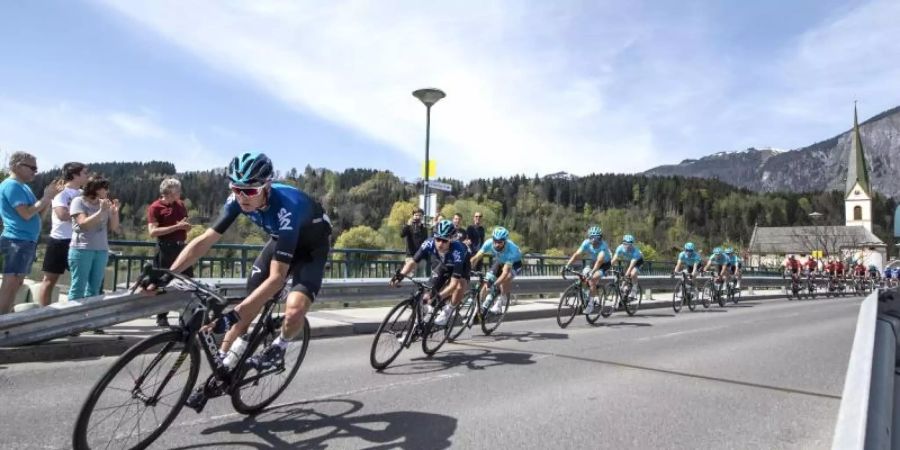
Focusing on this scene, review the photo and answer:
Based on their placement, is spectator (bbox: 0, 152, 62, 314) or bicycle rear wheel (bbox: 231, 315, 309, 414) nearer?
bicycle rear wheel (bbox: 231, 315, 309, 414)

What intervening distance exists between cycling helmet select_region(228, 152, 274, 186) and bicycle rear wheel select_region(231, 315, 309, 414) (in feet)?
3.76

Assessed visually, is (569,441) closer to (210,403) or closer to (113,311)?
(210,403)

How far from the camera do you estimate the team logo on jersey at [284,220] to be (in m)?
4.27

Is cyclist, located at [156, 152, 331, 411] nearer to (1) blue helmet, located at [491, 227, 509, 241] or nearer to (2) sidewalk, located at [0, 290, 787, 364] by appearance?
(2) sidewalk, located at [0, 290, 787, 364]

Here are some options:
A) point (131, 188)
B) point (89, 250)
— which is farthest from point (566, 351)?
point (131, 188)

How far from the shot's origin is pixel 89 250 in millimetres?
7121

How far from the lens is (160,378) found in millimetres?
3854

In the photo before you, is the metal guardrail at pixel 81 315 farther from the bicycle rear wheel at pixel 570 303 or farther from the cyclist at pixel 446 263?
the bicycle rear wheel at pixel 570 303

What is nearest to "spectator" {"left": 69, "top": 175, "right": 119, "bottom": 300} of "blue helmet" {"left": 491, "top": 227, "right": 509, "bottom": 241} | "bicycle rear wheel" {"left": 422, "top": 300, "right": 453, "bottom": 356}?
"bicycle rear wheel" {"left": 422, "top": 300, "right": 453, "bottom": 356}

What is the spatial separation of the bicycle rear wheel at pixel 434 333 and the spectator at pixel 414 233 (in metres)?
4.97

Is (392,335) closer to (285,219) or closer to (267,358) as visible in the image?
(267,358)

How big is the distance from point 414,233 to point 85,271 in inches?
273

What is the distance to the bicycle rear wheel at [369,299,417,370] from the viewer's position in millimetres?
6707

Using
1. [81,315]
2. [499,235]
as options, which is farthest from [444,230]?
[81,315]
